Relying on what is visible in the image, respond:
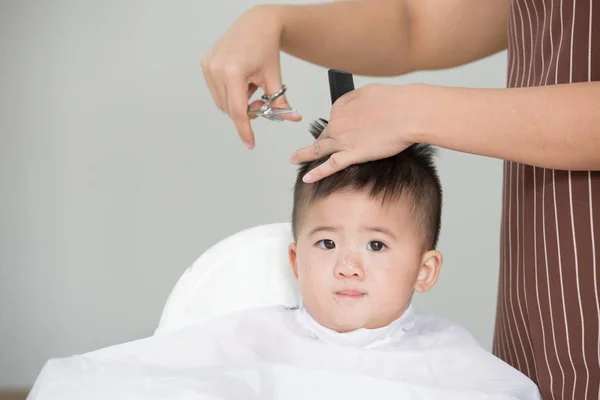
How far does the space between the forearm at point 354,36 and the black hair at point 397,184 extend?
0.21m

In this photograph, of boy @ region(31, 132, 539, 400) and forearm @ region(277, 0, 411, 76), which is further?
forearm @ region(277, 0, 411, 76)

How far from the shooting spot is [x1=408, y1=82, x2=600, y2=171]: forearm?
86cm

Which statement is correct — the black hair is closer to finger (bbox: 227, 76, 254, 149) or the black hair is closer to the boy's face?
the boy's face

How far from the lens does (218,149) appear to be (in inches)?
93.5

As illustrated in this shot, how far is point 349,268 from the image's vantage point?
3.61 ft

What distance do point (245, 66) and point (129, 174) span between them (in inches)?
56.1

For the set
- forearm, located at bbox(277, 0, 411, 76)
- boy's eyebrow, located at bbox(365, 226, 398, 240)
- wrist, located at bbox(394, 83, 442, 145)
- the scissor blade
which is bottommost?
boy's eyebrow, located at bbox(365, 226, 398, 240)

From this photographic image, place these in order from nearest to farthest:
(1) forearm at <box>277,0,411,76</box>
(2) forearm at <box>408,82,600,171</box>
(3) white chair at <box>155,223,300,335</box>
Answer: (2) forearm at <box>408,82,600,171</box> → (1) forearm at <box>277,0,411,76</box> → (3) white chair at <box>155,223,300,335</box>

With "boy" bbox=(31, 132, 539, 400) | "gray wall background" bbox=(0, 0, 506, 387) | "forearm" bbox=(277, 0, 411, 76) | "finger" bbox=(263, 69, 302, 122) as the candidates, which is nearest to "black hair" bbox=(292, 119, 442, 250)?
"boy" bbox=(31, 132, 539, 400)

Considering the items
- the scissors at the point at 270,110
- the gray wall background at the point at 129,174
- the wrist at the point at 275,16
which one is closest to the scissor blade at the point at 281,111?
the scissors at the point at 270,110

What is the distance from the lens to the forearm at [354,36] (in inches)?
49.7

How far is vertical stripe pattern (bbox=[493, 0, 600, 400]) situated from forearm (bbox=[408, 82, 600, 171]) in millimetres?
79

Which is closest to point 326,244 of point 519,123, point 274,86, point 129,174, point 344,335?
point 344,335

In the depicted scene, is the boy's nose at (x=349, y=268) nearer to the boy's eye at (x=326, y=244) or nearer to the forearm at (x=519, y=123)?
the boy's eye at (x=326, y=244)
